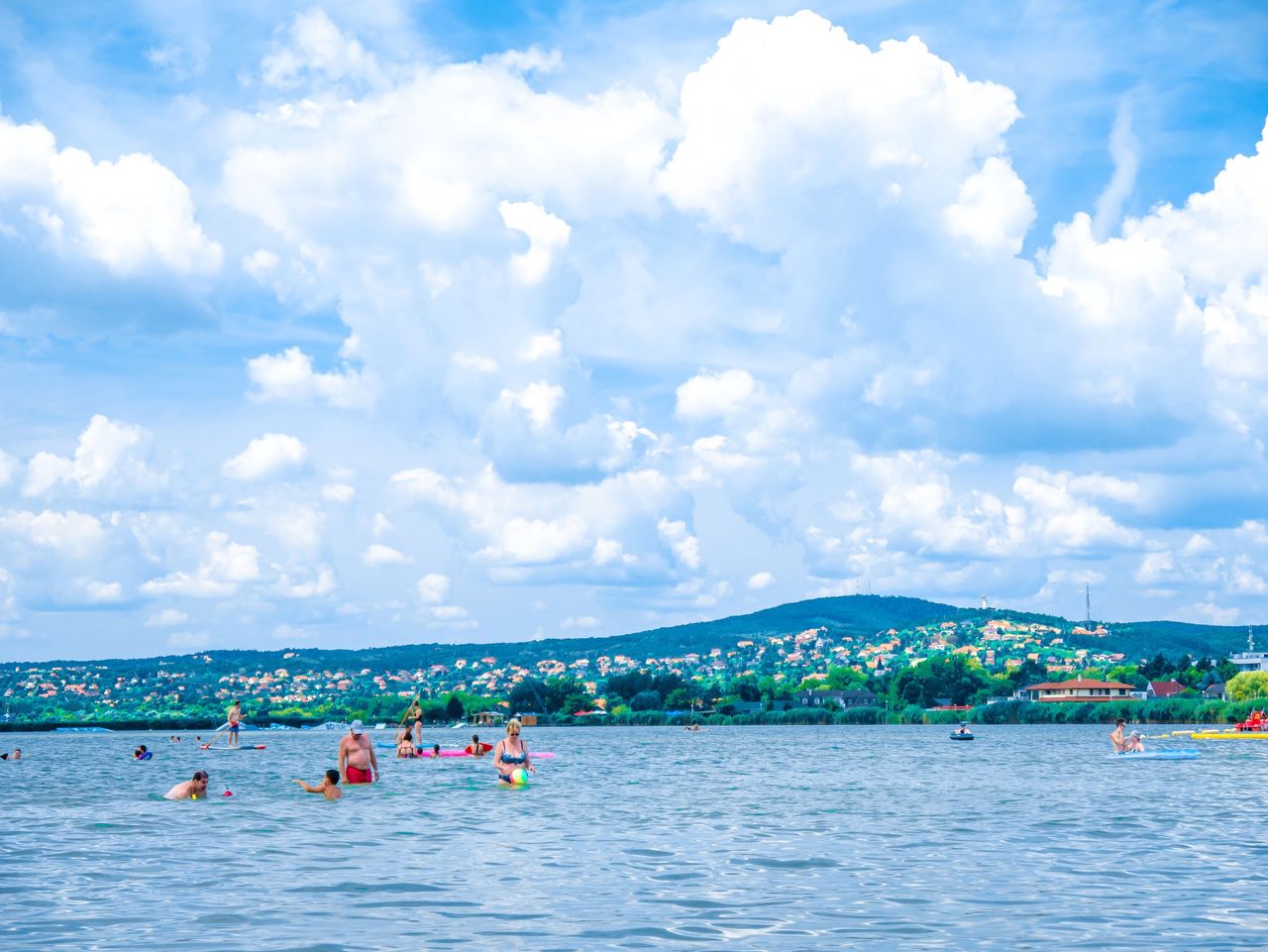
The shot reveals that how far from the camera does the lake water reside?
18906mm

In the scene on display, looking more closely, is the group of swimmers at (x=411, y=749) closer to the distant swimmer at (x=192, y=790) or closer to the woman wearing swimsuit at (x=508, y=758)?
the woman wearing swimsuit at (x=508, y=758)

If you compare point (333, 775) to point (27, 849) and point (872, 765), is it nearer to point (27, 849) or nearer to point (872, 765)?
point (27, 849)

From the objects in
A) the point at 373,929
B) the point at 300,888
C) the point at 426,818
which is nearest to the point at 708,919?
the point at 373,929

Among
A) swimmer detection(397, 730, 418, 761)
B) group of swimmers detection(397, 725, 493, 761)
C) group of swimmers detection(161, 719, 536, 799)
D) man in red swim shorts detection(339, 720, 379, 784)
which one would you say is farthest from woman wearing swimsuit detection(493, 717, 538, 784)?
swimmer detection(397, 730, 418, 761)

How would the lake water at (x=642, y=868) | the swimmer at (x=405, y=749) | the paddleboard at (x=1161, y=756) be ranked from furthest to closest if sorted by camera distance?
the swimmer at (x=405, y=749), the paddleboard at (x=1161, y=756), the lake water at (x=642, y=868)

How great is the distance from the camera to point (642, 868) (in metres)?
26.1

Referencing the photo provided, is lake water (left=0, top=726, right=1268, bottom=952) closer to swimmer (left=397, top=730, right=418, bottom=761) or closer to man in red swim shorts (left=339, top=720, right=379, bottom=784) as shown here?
man in red swim shorts (left=339, top=720, right=379, bottom=784)

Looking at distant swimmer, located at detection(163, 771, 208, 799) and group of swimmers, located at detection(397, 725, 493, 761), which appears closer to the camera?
distant swimmer, located at detection(163, 771, 208, 799)

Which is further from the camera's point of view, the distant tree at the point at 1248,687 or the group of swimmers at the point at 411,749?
the distant tree at the point at 1248,687

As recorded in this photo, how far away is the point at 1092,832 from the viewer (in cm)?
3244

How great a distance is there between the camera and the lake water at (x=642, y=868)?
18906 mm

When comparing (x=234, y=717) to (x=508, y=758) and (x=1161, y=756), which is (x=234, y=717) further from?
(x=1161, y=756)

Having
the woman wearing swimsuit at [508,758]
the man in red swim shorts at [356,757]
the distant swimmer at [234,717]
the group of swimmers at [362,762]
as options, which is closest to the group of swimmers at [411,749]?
the distant swimmer at [234,717]

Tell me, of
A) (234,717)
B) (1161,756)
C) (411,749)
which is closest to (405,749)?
(411,749)
